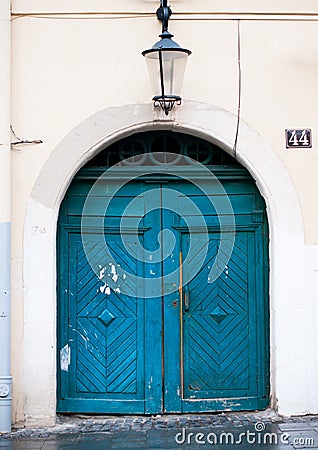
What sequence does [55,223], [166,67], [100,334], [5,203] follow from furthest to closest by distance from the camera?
1. [100,334]
2. [55,223]
3. [5,203]
4. [166,67]

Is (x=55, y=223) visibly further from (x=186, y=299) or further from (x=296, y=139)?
(x=296, y=139)

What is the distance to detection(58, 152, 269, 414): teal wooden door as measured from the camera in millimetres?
7875

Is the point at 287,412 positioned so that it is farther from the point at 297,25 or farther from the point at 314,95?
the point at 297,25

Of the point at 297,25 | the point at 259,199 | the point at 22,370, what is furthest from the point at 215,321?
the point at 297,25

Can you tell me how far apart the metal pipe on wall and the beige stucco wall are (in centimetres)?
9

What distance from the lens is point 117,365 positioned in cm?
788

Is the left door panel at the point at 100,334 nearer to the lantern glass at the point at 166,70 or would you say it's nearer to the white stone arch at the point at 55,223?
the white stone arch at the point at 55,223

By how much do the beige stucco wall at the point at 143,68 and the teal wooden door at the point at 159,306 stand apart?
1.79 feet

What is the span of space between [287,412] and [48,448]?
6.95 ft

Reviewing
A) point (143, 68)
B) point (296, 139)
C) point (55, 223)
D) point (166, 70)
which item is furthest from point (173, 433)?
point (143, 68)

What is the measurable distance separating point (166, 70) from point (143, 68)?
1.27 feet

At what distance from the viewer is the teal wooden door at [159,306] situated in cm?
788

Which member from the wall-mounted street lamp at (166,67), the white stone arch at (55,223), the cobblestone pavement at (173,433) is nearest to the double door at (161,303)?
the cobblestone pavement at (173,433)

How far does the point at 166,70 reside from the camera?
288 inches
